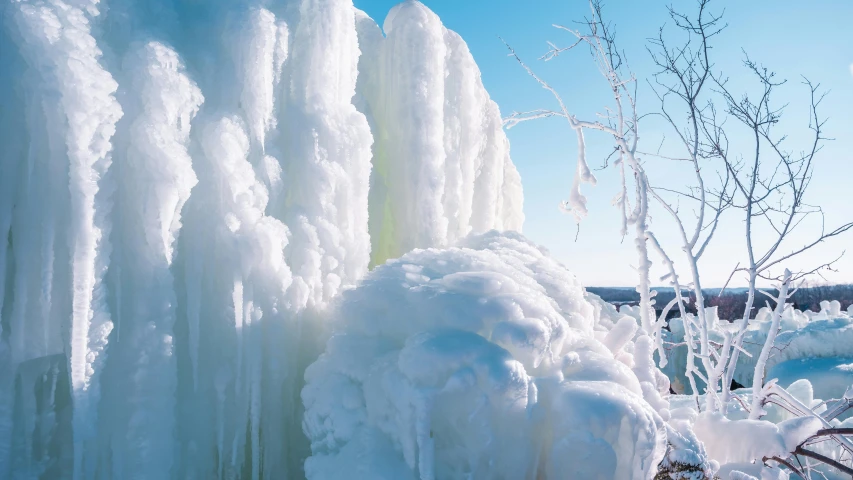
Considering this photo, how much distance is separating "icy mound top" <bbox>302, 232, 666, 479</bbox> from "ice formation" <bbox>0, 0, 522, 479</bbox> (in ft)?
2.05

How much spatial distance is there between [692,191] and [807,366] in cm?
1028

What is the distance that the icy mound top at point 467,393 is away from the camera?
2908 mm

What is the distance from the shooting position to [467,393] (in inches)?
117

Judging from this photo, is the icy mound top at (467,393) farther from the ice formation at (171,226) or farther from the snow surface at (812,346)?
the snow surface at (812,346)

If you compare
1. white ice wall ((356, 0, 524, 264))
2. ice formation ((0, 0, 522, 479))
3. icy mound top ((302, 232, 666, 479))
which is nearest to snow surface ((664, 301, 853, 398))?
white ice wall ((356, 0, 524, 264))

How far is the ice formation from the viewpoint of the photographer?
298cm

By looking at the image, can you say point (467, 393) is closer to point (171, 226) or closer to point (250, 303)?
point (250, 303)

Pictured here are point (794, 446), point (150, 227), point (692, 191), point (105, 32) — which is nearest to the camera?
point (150, 227)


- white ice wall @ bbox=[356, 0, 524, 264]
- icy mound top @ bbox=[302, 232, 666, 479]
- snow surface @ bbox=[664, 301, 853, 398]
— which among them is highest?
white ice wall @ bbox=[356, 0, 524, 264]

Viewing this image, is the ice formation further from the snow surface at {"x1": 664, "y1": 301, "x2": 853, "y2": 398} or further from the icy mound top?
the snow surface at {"x1": 664, "y1": 301, "x2": 853, "y2": 398}

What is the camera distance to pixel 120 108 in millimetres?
3191

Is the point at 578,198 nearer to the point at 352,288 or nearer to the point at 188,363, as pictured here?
the point at 352,288

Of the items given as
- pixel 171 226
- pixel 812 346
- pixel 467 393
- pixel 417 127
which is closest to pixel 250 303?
pixel 171 226

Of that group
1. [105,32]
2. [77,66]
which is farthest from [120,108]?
[105,32]
